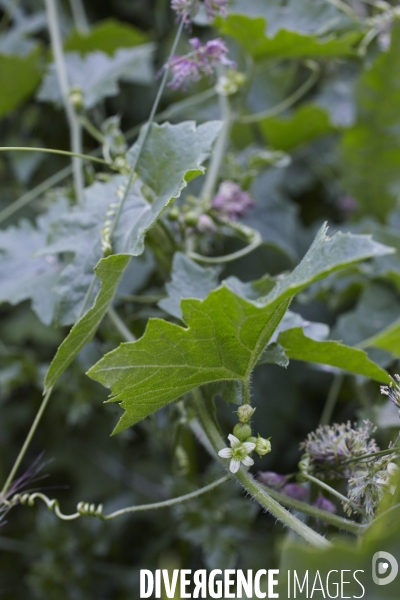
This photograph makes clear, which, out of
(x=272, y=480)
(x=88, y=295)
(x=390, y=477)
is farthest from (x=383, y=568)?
(x=88, y=295)

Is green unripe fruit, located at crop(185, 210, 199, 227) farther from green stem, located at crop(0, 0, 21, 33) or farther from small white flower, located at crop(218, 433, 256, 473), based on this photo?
green stem, located at crop(0, 0, 21, 33)

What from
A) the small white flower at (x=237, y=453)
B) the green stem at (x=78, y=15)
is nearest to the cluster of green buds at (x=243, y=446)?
the small white flower at (x=237, y=453)

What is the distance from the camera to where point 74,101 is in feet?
2.90

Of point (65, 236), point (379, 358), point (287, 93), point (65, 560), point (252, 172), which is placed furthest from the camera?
point (287, 93)

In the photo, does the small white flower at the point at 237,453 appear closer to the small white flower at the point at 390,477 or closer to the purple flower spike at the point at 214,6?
the small white flower at the point at 390,477

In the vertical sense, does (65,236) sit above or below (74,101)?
below

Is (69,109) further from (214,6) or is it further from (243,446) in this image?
(243,446)

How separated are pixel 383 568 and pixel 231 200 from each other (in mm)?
558

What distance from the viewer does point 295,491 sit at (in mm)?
555

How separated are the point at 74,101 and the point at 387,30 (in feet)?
1.72

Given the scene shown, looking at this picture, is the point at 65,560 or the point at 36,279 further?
the point at 65,560

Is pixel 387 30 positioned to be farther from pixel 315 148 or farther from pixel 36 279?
pixel 36 279

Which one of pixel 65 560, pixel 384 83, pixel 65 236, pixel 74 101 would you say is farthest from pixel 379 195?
pixel 65 560

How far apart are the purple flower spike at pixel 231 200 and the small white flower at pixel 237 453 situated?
37 centimetres
